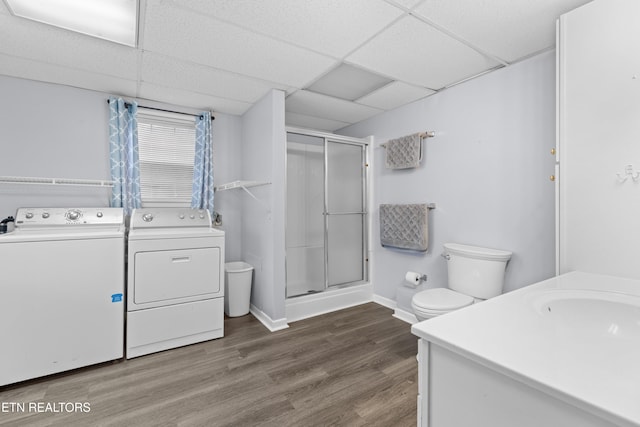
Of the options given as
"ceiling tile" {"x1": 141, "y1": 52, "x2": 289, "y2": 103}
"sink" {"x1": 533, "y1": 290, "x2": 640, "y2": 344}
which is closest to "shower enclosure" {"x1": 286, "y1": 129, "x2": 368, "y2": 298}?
"ceiling tile" {"x1": 141, "y1": 52, "x2": 289, "y2": 103}

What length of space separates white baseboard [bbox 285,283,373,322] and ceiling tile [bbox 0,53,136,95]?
8.05 ft

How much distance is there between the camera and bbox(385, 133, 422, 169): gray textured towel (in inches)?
109

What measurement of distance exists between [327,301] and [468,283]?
4.74 feet

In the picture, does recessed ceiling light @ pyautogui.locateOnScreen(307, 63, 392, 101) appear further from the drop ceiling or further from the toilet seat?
the toilet seat

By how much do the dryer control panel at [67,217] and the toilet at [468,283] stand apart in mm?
2550

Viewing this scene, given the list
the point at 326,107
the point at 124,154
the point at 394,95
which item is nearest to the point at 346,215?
the point at 326,107

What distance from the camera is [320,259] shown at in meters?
3.33

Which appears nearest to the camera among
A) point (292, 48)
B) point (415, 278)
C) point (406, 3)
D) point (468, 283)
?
point (406, 3)

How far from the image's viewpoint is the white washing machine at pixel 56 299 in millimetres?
1816

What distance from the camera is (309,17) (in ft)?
5.41

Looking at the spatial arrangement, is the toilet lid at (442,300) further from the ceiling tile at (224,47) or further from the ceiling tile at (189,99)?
the ceiling tile at (189,99)

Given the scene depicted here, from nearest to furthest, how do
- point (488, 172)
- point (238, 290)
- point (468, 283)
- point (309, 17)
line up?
point (309, 17)
point (468, 283)
point (488, 172)
point (238, 290)

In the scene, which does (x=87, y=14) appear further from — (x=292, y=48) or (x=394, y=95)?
(x=394, y=95)

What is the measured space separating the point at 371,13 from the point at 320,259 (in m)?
2.38
